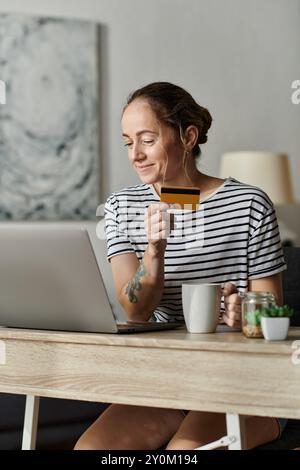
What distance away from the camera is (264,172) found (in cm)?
424

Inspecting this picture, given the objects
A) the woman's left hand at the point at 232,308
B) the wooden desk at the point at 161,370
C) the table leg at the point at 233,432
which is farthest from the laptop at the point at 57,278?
the table leg at the point at 233,432

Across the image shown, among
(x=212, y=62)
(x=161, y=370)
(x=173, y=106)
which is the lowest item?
(x=161, y=370)

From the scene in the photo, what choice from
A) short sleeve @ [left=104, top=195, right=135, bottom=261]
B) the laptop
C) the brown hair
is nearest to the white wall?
short sleeve @ [left=104, top=195, right=135, bottom=261]

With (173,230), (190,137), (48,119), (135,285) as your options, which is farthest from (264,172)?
(135,285)

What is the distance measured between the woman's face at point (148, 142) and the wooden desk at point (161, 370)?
52 centimetres

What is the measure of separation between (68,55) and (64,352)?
3106 mm

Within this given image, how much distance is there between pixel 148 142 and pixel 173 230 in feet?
0.70

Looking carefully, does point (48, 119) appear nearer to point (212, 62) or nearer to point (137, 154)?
point (212, 62)

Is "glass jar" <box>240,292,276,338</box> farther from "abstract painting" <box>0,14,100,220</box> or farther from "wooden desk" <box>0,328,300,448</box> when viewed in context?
"abstract painting" <box>0,14,100,220</box>

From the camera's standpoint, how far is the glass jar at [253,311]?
4.55 feet

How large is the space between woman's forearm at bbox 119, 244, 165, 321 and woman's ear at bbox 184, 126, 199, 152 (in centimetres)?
34

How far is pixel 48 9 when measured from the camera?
4.29 meters

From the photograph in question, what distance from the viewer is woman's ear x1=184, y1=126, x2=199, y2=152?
6.60 ft

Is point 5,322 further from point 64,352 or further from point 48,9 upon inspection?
point 48,9
